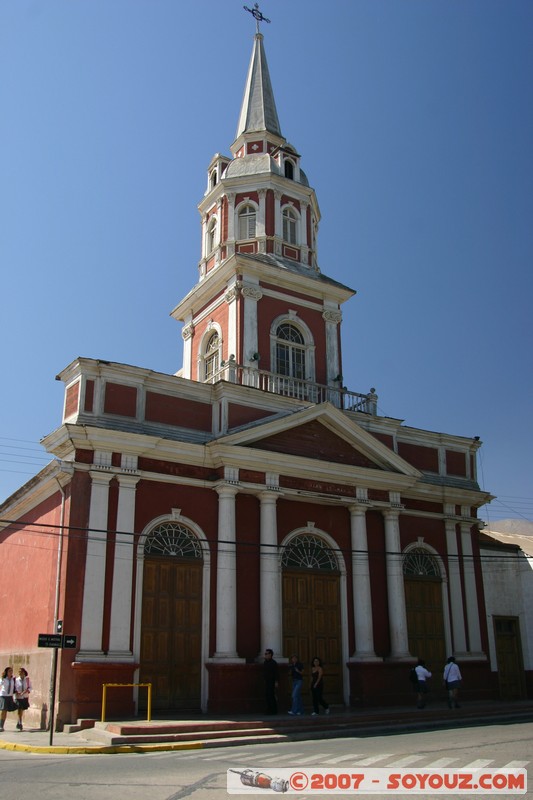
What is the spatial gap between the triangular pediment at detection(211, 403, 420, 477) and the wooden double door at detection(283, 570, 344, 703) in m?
3.28

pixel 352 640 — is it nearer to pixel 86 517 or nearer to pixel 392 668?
pixel 392 668

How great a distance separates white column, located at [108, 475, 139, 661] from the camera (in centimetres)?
1725

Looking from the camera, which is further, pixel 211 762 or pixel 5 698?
pixel 5 698

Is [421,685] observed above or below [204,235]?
below

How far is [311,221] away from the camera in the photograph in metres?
27.7

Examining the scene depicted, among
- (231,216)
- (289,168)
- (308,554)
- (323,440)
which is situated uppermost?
(289,168)

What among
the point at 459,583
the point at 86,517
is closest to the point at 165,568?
the point at 86,517

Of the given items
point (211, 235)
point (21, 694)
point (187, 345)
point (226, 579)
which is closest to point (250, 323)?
point (187, 345)

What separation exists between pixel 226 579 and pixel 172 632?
1.76 meters

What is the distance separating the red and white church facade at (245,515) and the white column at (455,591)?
0.20 ft

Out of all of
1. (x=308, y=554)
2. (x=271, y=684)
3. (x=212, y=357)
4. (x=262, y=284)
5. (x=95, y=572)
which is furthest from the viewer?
(x=212, y=357)

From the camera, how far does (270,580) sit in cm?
1962

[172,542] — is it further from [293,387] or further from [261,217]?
[261,217]

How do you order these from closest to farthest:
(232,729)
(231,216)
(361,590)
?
(232,729), (361,590), (231,216)
